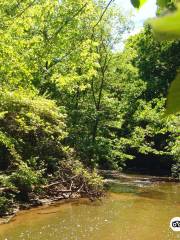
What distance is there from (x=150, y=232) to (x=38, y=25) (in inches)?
500

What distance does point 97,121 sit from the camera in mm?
20906

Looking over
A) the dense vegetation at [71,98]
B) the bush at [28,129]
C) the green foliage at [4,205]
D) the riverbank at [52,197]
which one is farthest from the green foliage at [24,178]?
the green foliage at [4,205]

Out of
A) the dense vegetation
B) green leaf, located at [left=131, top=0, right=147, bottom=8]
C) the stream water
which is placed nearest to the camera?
green leaf, located at [left=131, top=0, right=147, bottom=8]

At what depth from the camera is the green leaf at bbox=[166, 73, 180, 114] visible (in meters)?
0.24

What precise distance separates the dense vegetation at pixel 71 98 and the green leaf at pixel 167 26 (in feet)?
12.0

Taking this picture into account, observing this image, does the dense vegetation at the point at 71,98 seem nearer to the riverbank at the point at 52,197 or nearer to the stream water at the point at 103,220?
the riverbank at the point at 52,197

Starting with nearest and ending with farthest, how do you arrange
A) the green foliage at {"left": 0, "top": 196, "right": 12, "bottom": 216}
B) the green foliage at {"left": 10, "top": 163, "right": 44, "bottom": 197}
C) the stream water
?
the stream water
the green foliage at {"left": 0, "top": 196, "right": 12, "bottom": 216}
the green foliage at {"left": 10, "top": 163, "right": 44, "bottom": 197}

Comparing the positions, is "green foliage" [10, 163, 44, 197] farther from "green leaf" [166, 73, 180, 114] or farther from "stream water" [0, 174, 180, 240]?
"green leaf" [166, 73, 180, 114]

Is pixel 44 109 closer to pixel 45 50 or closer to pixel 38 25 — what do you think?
pixel 45 50

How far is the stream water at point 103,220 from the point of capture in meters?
9.38

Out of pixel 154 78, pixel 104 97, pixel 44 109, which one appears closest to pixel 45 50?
pixel 44 109

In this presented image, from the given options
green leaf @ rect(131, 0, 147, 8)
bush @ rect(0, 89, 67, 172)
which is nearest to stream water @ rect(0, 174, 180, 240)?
bush @ rect(0, 89, 67, 172)

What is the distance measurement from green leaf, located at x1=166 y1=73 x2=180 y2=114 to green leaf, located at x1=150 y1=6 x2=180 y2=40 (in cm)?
2

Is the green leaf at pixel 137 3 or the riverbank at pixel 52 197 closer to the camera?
the green leaf at pixel 137 3
